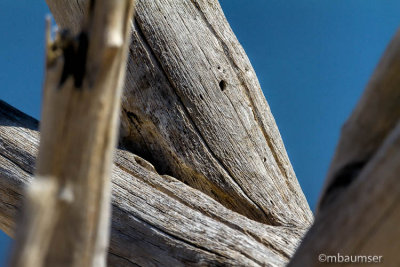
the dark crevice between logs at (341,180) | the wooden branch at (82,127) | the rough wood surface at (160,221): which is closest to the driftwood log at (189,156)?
the rough wood surface at (160,221)

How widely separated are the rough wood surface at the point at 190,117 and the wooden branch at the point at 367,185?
734 millimetres

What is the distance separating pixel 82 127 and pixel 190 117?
0.91m

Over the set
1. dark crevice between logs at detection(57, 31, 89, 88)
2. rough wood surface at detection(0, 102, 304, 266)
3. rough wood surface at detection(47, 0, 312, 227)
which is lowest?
rough wood surface at detection(0, 102, 304, 266)

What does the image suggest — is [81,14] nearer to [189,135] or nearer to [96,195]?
[189,135]

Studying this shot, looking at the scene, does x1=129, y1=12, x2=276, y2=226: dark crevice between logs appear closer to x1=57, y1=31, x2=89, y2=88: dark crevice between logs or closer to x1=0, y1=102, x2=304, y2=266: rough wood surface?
x1=0, y1=102, x2=304, y2=266: rough wood surface

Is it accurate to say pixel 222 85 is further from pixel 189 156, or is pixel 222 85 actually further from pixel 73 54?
pixel 73 54

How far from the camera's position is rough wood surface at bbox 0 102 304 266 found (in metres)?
1.00

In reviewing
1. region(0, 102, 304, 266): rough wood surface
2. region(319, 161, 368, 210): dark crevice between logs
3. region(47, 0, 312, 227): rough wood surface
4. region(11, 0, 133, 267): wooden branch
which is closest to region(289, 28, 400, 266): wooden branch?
region(319, 161, 368, 210): dark crevice between logs

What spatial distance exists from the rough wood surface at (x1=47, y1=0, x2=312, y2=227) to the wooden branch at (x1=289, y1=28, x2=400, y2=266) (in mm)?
734

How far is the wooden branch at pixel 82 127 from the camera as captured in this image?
429 millimetres

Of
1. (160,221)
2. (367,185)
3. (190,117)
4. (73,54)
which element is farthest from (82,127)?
(190,117)

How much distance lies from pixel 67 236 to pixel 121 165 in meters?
0.85

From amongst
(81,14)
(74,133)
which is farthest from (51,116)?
(81,14)

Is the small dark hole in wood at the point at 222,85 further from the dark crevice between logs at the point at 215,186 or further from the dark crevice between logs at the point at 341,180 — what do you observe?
the dark crevice between logs at the point at 341,180
